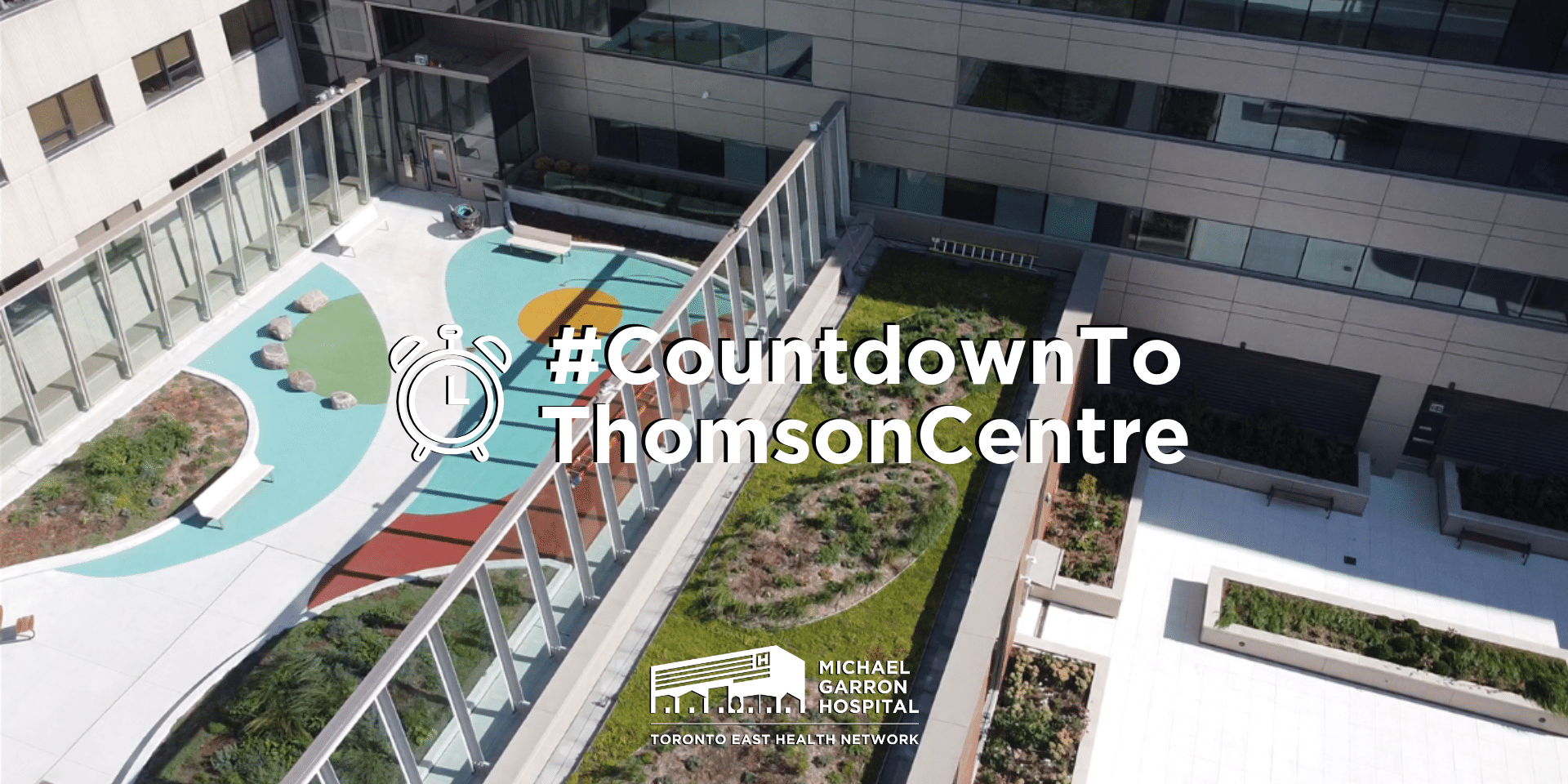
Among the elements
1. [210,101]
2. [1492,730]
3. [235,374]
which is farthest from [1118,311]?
[210,101]

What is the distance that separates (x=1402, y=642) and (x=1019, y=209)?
12.7m

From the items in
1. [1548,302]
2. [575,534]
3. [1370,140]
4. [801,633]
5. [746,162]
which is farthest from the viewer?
[746,162]

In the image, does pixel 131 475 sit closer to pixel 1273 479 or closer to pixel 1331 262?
pixel 1273 479

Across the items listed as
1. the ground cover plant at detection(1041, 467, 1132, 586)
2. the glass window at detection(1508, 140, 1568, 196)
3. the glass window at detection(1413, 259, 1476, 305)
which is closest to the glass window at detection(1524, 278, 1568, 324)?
the glass window at detection(1413, 259, 1476, 305)

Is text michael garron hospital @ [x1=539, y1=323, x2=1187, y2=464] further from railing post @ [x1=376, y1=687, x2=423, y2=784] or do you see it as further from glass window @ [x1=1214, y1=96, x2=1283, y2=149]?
railing post @ [x1=376, y1=687, x2=423, y2=784]

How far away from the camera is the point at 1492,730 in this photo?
78.4 feet

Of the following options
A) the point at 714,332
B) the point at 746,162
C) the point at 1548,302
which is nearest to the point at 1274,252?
the point at 1548,302

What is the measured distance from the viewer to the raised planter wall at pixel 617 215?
3102cm

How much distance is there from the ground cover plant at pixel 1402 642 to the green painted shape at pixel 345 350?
63.8 feet

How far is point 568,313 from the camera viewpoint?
28781mm

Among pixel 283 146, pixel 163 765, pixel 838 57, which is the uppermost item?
pixel 838 57

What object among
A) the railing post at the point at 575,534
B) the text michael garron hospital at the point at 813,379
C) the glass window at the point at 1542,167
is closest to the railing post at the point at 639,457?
the text michael garron hospital at the point at 813,379

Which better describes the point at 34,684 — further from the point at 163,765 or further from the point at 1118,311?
the point at 1118,311

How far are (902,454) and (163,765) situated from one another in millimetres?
13620
